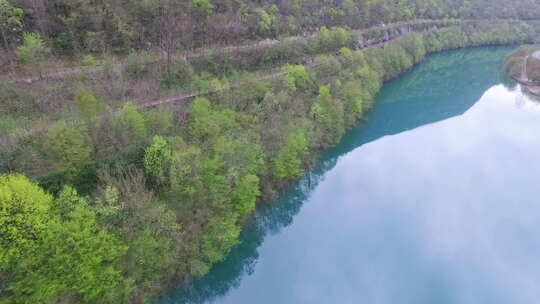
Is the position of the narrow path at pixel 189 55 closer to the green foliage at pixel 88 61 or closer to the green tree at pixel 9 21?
the green foliage at pixel 88 61

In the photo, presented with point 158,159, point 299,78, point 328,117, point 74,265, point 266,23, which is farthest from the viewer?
point 266,23

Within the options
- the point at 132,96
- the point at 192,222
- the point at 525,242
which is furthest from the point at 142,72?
the point at 525,242

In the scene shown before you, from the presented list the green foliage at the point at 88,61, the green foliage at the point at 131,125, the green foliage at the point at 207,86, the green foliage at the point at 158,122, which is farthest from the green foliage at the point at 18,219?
the green foliage at the point at 207,86

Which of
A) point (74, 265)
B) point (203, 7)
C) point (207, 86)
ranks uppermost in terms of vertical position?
point (203, 7)

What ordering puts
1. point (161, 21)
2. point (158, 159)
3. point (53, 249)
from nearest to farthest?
point (53, 249) → point (158, 159) → point (161, 21)

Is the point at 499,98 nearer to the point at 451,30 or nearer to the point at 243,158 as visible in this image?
the point at 451,30

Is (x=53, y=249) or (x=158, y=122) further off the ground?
(x=158, y=122)

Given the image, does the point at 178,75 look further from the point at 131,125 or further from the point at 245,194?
the point at 245,194

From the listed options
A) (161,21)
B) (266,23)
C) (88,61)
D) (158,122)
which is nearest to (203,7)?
(161,21)
